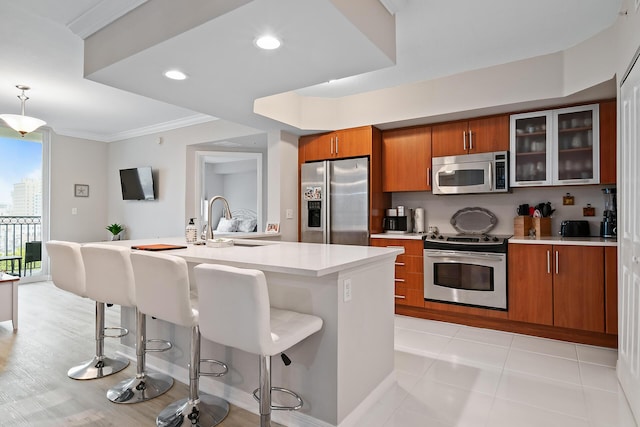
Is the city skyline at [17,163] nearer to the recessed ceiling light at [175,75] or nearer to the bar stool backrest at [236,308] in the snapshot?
the recessed ceiling light at [175,75]

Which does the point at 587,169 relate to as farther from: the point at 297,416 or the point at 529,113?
the point at 297,416

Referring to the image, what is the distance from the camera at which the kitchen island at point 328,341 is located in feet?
6.21

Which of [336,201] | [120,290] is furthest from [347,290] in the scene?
[336,201]

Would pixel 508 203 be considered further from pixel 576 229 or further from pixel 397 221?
pixel 397 221

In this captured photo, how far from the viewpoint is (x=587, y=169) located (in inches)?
131

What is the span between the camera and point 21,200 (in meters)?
5.79

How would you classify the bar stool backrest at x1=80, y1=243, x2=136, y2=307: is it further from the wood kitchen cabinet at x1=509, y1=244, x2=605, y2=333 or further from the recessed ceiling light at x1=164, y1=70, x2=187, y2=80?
the wood kitchen cabinet at x1=509, y1=244, x2=605, y2=333

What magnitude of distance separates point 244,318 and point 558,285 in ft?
9.91

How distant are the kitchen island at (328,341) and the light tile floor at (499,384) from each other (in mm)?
231

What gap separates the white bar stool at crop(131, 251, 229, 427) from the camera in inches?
72.6

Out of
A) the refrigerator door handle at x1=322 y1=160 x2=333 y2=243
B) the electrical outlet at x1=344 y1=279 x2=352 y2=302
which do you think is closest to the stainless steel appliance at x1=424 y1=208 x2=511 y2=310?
the refrigerator door handle at x1=322 y1=160 x2=333 y2=243

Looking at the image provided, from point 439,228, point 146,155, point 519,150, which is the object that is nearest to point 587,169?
point 519,150

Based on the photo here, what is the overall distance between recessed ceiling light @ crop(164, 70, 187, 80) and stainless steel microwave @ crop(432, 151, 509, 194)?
2754 millimetres

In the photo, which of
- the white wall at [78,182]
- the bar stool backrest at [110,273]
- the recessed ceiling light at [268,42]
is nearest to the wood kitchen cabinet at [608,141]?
the recessed ceiling light at [268,42]
